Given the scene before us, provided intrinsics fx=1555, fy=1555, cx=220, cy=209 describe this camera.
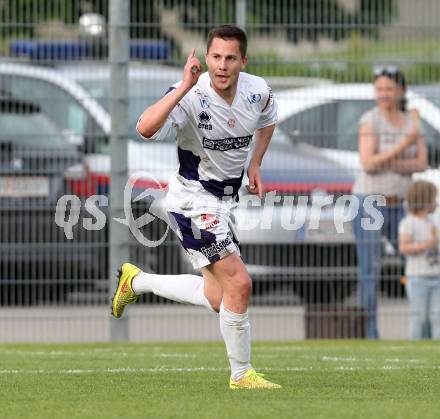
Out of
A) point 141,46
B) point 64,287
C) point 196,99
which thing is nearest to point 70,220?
point 64,287

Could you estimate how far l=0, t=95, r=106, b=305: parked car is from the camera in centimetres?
1259

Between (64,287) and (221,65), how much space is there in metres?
5.16

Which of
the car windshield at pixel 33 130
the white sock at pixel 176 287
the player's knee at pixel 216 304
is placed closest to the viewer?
the player's knee at pixel 216 304

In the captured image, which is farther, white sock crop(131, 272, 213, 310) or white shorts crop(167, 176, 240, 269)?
white sock crop(131, 272, 213, 310)

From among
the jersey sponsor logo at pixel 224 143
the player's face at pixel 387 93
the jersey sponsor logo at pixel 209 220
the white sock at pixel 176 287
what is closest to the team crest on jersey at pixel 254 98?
the jersey sponsor logo at pixel 224 143

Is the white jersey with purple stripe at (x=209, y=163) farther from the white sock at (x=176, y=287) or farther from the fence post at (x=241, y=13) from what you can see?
the fence post at (x=241, y=13)

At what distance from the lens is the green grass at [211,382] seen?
270 inches

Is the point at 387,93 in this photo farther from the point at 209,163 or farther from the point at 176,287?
the point at 209,163

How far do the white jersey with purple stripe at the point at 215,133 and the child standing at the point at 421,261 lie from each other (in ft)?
15.6

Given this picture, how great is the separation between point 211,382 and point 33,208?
464 centimetres

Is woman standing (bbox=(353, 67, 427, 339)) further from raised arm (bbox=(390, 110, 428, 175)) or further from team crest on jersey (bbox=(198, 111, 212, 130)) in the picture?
team crest on jersey (bbox=(198, 111, 212, 130))

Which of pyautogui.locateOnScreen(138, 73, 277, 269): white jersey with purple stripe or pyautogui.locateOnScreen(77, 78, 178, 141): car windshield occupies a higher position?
pyautogui.locateOnScreen(77, 78, 178, 141): car windshield

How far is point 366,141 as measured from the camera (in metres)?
12.8

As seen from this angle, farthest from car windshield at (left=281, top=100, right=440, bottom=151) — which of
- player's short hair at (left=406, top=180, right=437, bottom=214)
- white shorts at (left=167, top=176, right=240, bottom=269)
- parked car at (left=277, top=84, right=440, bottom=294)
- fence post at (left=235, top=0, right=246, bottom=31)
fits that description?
white shorts at (left=167, top=176, right=240, bottom=269)
